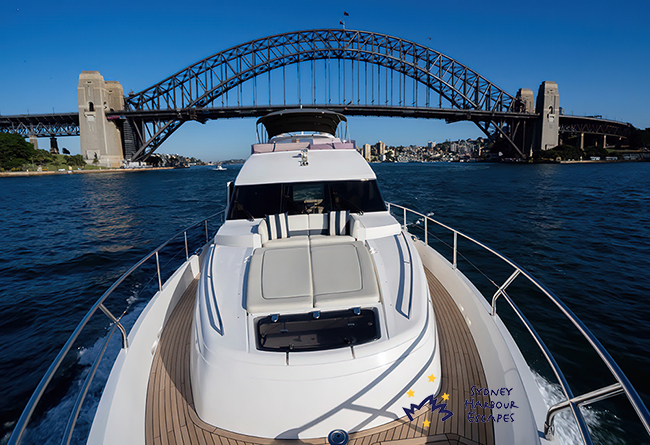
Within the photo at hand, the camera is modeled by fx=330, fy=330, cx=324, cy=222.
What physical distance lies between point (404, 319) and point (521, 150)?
88.0 meters

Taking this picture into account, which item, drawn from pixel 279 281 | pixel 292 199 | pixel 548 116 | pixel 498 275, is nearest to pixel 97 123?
pixel 292 199

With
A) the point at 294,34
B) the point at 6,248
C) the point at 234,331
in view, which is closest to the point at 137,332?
the point at 234,331

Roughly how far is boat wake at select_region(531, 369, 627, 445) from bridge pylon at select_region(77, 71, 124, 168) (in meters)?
78.7

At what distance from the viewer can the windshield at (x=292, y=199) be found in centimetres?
461

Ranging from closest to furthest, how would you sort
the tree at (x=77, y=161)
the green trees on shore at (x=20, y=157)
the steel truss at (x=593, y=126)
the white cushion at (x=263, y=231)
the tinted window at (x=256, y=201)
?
the white cushion at (x=263, y=231), the tinted window at (x=256, y=201), the green trees on shore at (x=20, y=157), the tree at (x=77, y=161), the steel truss at (x=593, y=126)

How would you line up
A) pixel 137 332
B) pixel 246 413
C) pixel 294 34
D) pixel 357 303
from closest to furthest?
pixel 246 413, pixel 357 303, pixel 137 332, pixel 294 34

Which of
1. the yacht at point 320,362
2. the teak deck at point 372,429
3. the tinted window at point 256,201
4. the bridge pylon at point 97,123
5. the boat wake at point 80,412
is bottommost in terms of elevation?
the boat wake at point 80,412

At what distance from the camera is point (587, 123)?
3556 inches

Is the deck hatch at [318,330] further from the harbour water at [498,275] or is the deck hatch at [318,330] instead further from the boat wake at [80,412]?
the harbour water at [498,275]

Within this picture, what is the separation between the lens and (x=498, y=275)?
8.20 metres

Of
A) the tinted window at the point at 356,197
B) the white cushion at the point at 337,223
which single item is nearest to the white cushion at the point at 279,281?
the white cushion at the point at 337,223

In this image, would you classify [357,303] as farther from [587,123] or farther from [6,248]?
[587,123]

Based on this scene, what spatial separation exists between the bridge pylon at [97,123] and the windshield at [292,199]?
7562cm

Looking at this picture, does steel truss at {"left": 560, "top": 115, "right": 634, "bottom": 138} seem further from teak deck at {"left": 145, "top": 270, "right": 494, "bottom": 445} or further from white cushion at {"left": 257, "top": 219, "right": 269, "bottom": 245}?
white cushion at {"left": 257, "top": 219, "right": 269, "bottom": 245}
